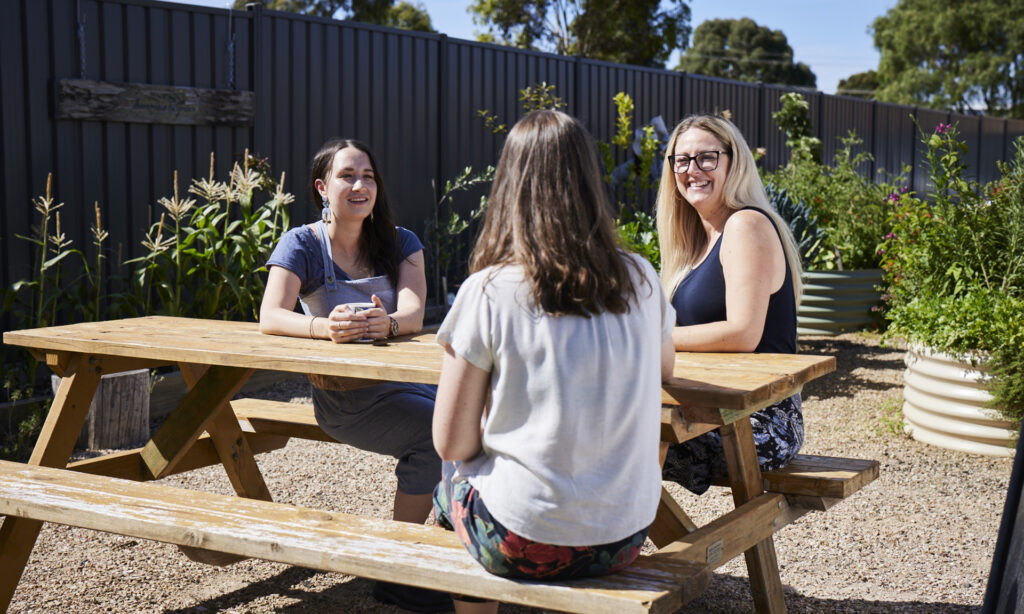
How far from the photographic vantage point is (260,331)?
3.34 meters

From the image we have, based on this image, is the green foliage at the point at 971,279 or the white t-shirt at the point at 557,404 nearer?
the white t-shirt at the point at 557,404

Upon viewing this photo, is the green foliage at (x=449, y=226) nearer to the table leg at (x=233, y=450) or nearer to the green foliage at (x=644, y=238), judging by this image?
the green foliage at (x=644, y=238)

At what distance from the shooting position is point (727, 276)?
9.61 feet

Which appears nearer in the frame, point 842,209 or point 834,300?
point 834,300

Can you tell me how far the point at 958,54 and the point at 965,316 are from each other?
48748mm

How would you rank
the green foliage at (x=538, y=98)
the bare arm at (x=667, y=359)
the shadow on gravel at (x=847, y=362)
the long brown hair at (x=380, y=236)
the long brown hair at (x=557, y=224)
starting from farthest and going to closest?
the green foliage at (x=538, y=98) → the shadow on gravel at (x=847, y=362) → the long brown hair at (x=380, y=236) → the bare arm at (x=667, y=359) → the long brown hair at (x=557, y=224)

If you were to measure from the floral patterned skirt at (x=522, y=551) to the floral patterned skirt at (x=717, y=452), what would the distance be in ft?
2.59

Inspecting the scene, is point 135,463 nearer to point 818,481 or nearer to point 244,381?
point 244,381

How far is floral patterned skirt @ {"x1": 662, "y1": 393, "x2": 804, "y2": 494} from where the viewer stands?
2.95m

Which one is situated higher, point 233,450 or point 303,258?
point 303,258

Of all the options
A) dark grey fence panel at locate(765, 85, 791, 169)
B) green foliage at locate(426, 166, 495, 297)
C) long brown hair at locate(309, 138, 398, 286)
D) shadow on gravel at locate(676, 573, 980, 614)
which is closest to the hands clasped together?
long brown hair at locate(309, 138, 398, 286)

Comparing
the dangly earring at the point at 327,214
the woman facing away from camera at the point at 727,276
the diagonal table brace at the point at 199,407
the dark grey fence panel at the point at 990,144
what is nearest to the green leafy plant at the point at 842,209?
the woman facing away from camera at the point at 727,276

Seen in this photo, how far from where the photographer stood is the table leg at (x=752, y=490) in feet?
8.91

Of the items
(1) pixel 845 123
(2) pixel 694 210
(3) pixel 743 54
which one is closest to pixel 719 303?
(2) pixel 694 210
